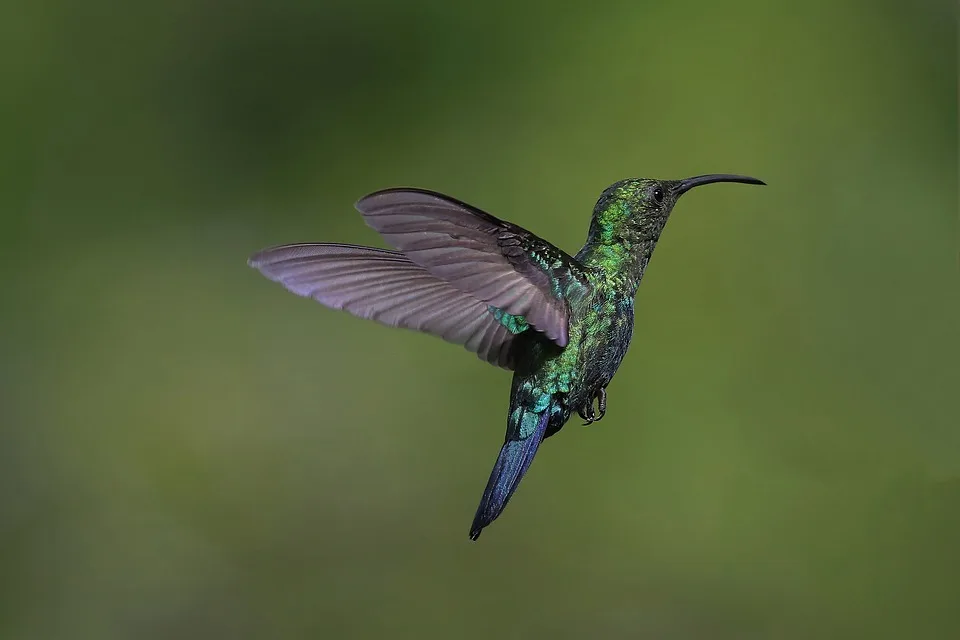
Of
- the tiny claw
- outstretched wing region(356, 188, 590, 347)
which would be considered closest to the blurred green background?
the tiny claw

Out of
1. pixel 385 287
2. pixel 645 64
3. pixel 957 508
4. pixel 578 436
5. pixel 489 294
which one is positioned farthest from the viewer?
pixel 645 64

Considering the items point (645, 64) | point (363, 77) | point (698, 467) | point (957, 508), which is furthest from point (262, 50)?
point (957, 508)

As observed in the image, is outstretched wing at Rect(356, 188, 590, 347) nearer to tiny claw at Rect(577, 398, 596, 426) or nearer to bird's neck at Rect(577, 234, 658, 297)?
bird's neck at Rect(577, 234, 658, 297)

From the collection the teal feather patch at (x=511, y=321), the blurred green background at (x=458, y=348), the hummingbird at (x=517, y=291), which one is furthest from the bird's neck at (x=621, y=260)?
the blurred green background at (x=458, y=348)

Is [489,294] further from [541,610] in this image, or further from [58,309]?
[58,309]

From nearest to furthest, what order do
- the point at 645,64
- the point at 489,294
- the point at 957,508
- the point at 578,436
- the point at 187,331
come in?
the point at 489,294 < the point at 957,508 < the point at 578,436 < the point at 645,64 < the point at 187,331

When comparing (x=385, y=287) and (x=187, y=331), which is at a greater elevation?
(x=385, y=287)

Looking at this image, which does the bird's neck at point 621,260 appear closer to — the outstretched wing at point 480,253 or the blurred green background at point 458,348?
the outstretched wing at point 480,253

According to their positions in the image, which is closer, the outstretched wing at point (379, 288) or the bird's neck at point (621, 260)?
the outstretched wing at point (379, 288)

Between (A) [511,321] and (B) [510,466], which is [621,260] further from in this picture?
(B) [510,466]
